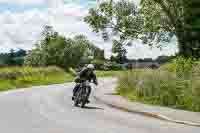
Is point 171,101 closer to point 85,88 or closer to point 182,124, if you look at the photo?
point 85,88

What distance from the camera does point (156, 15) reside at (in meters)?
45.8

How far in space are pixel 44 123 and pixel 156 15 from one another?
101 feet

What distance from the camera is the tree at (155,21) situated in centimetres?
4184

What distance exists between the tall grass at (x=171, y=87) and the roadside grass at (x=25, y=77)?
58.9 ft

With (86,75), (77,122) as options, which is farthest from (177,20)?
(77,122)

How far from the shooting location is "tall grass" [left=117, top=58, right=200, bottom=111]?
68.6ft

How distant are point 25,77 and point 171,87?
3572 cm

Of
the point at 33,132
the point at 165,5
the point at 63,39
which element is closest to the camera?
the point at 33,132

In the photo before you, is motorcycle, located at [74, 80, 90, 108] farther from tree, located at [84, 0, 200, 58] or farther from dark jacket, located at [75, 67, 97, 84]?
tree, located at [84, 0, 200, 58]

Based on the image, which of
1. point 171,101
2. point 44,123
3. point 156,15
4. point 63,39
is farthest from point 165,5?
point 63,39

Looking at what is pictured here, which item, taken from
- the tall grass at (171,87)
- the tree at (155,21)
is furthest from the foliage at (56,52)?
the tall grass at (171,87)

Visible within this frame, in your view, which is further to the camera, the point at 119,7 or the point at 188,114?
the point at 119,7

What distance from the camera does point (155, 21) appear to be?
149 ft

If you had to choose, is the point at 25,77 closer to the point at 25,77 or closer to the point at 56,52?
the point at 25,77
